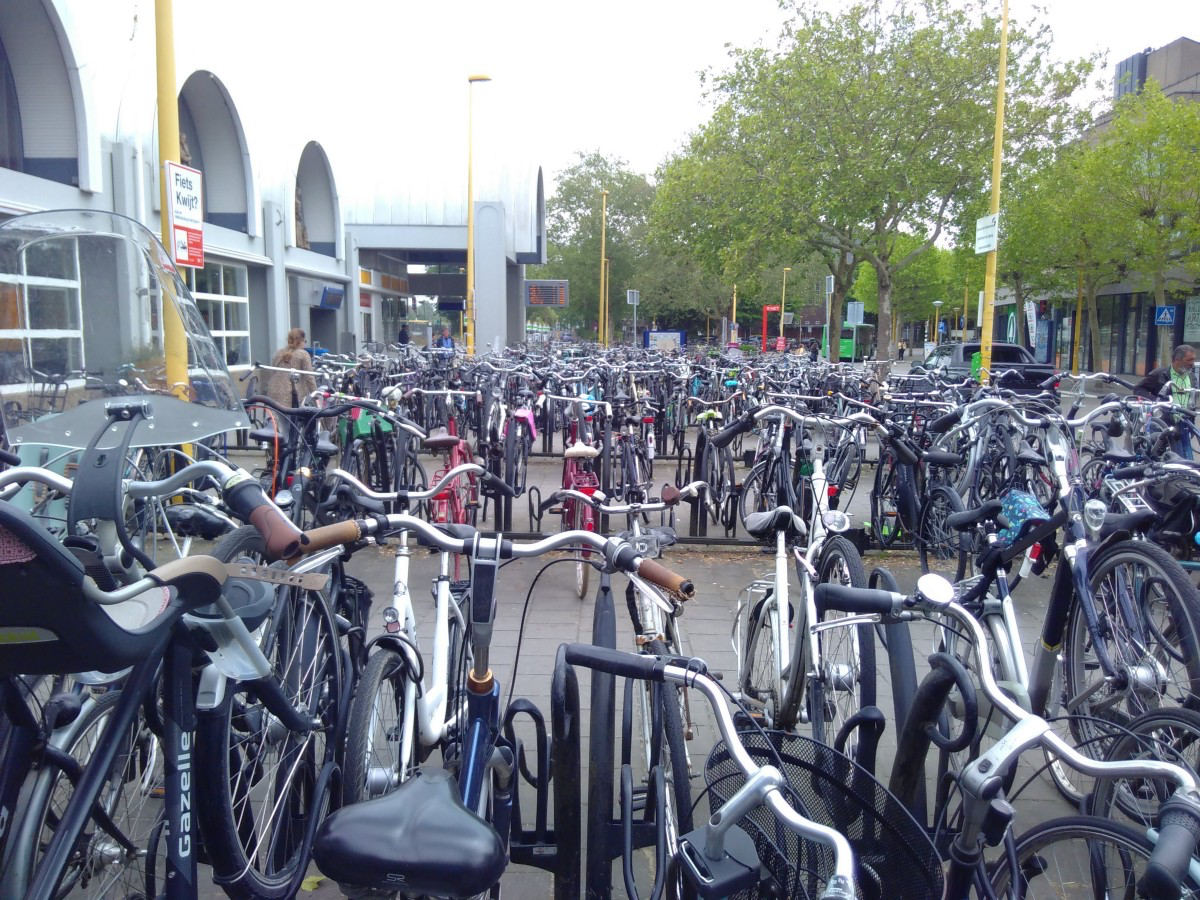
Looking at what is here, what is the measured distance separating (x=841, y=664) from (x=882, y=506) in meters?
4.35

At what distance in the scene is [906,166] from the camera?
17078 mm

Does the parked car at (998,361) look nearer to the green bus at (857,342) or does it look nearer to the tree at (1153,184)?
the tree at (1153,184)

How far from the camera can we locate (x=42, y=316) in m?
2.92

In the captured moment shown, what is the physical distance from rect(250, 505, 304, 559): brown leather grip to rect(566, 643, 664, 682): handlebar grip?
24.7 inches

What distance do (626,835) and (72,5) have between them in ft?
49.8

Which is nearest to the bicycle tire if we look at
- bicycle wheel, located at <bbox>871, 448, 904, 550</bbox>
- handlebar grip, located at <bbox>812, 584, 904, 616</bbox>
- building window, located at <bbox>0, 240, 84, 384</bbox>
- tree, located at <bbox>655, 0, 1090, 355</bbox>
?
handlebar grip, located at <bbox>812, 584, 904, 616</bbox>

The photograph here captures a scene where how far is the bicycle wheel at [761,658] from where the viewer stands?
11.3 ft

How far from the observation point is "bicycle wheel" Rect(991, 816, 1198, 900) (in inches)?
70.6

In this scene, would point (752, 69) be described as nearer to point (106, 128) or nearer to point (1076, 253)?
point (106, 128)

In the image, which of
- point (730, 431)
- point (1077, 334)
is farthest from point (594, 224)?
point (730, 431)

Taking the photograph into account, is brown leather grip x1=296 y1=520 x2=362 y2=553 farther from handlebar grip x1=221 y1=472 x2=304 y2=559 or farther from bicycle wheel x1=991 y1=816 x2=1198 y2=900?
bicycle wheel x1=991 y1=816 x2=1198 y2=900

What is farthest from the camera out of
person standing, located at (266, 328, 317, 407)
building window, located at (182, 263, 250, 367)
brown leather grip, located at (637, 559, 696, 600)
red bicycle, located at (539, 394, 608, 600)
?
building window, located at (182, 263, 250, 367)

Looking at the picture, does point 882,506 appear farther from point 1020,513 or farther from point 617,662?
point 617,662

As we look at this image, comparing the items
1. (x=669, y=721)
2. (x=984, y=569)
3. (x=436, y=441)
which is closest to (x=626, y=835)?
(x=669, y=721)
